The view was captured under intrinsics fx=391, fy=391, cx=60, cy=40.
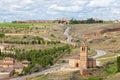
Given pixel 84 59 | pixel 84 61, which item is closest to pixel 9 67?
pixel 84 61

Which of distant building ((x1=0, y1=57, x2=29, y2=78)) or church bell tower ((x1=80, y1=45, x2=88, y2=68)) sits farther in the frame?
distant building ((x1=0, y1=57, x2=29, y2=78))

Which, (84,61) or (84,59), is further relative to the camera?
(84,61)

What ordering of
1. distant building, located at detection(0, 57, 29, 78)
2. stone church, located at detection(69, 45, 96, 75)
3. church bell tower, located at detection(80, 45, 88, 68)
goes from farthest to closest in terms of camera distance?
distant building, located at detection(0, 57, 29, 78), church bell tower, located at detection(80, 45, 88, 68), stone church, located at detection(69, 45, 96, 75)

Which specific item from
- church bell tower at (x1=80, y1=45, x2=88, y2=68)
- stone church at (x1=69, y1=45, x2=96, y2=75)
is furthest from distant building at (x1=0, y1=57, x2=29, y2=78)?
church bell tower at (x1=80, y1=45, x2=88, y2=68)

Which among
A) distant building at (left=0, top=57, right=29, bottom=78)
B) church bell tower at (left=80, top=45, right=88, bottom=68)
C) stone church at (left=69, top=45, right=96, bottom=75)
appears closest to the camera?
stone church at (left=69, top=45, right=96, bottom=75)

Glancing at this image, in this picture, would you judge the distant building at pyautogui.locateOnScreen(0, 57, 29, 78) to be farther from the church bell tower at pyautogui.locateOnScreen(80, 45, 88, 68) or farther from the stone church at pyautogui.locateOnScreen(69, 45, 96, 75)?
the church bell tower at pyautogui.locateOnScreen(80, 45, 88, 68)

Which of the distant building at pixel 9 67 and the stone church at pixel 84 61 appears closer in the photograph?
the stone church at pixel 84 61

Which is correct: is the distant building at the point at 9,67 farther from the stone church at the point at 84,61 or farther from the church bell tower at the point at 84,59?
the church bell tower at the point at 84,59

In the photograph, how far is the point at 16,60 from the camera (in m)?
106

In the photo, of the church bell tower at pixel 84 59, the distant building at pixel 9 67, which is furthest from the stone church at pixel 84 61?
the distant building at pixel 9 67

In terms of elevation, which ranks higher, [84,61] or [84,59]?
[84,59]

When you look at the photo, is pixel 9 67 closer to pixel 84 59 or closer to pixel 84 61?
pixel 84 61

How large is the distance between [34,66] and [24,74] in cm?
553

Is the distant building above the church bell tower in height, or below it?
below
